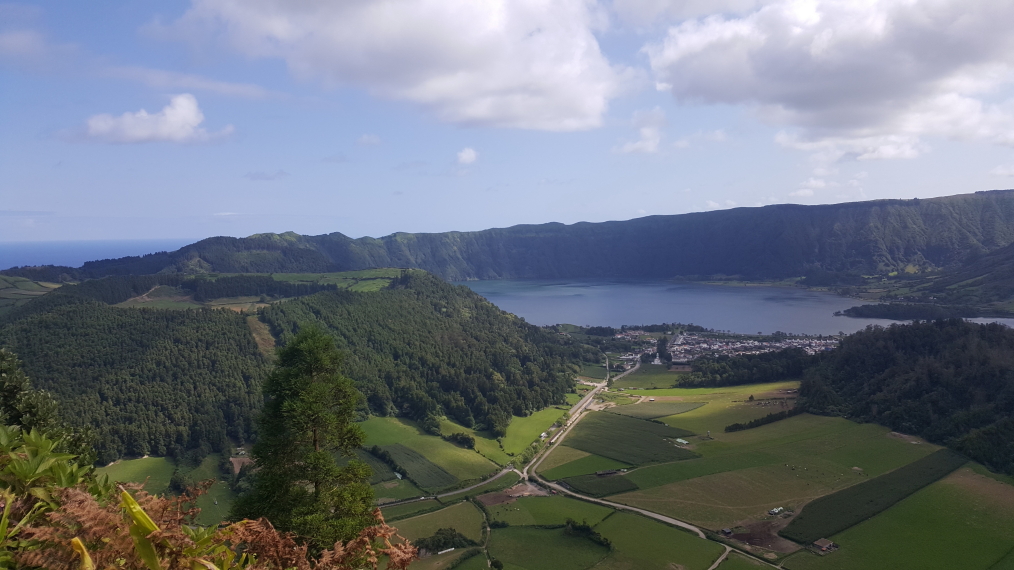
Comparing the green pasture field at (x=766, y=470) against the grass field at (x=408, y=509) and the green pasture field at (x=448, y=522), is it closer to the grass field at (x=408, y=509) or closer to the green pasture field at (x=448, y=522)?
the green pasture field at (x=448, y=522)

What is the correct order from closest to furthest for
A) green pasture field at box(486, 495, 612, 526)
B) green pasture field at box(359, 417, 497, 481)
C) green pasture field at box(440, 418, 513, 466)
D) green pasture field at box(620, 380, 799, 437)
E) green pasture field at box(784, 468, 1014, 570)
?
green pasture field at box(784, 468, 1014, 570) → green pasture field at box(486, 495, 612, 526) → green pasture field at box(359, 417, 497, 481) → green pasture field at box(440, 418, 513, 466) → green pasture field at box(620, 380, 799, 437)

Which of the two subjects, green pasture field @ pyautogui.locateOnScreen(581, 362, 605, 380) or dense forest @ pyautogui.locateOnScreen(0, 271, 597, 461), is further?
green pasture field @ pyautogui.locateOnScreen(581, 362, 605, 380)

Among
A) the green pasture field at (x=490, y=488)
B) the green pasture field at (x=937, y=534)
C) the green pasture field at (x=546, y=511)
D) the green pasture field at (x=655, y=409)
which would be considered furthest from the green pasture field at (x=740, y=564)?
the green pasture field at (x=655, y=409)

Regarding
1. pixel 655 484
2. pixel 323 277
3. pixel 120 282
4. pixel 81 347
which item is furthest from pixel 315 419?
pixel 323 277

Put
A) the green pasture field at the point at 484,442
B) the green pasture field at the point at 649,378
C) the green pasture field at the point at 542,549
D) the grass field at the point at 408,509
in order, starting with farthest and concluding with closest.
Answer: the green pasture field at the point at 649,378
the green pasture field at the point at 484,442
the grass field at the point at 408,509
the green pasture field at the point at 542,549

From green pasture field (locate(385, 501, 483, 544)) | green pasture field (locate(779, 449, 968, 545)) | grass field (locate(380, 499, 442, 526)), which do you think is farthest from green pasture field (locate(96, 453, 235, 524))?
green pasture field (locate(779, 449, 968, 545))

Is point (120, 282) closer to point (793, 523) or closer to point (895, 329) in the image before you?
point (793, 523)

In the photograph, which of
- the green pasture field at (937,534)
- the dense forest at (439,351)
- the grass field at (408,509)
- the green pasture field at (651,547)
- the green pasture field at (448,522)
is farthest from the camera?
the dense forest at (439,351)

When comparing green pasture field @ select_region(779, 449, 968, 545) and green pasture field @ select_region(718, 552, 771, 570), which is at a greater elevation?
green pasture field @ select_region(779, 449, 968, 545)

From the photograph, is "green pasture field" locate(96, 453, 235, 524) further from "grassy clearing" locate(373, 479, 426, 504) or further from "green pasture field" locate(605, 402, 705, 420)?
"green pasture field" locate(605, 402, 705, 420)
